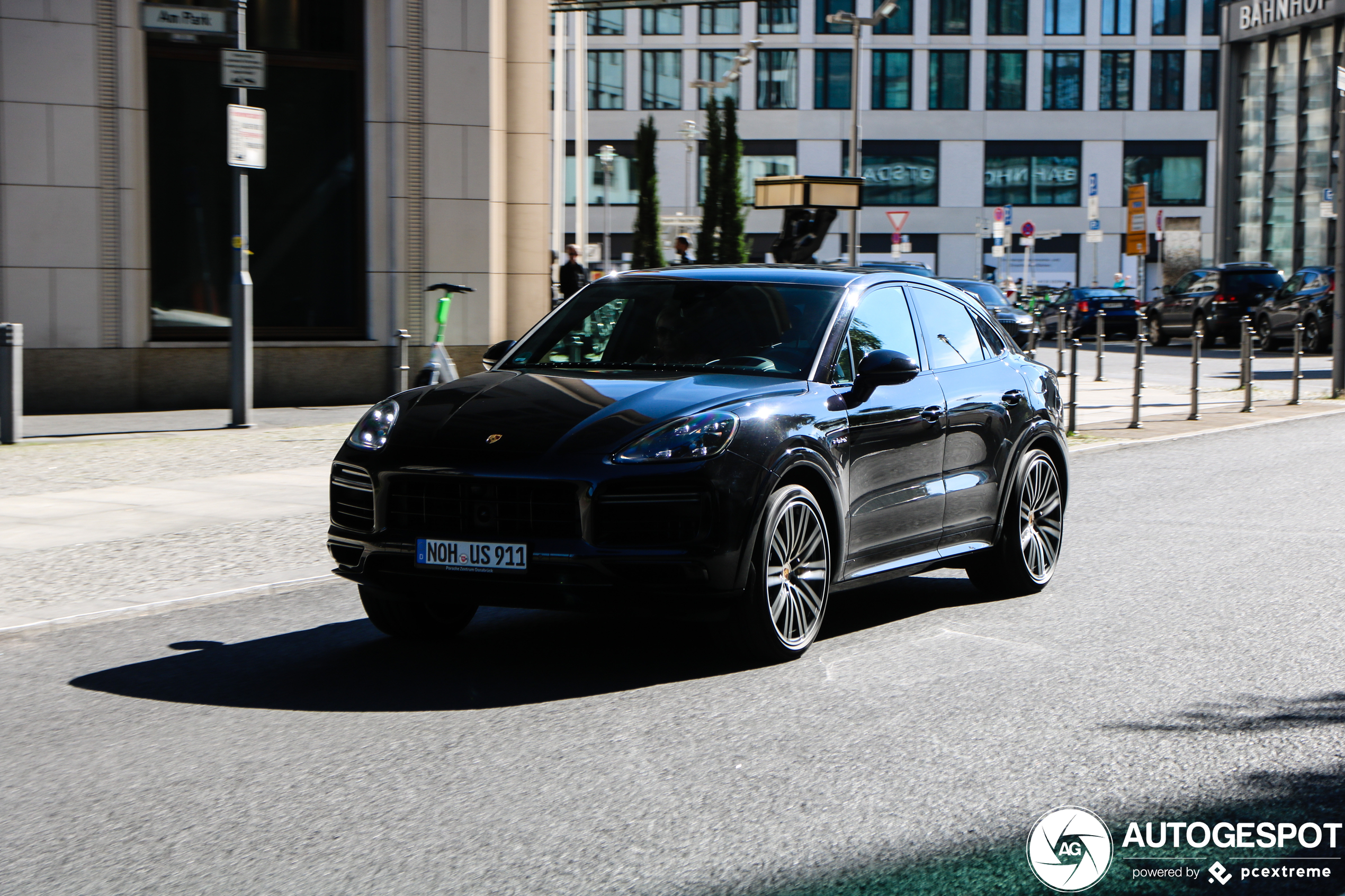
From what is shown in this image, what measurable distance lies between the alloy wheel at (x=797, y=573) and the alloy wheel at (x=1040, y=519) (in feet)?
6.22

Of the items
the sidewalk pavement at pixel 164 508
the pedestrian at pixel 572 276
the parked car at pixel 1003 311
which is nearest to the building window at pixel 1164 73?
the parked car at pixel 1003 311

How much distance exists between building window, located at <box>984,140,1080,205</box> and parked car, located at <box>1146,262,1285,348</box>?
3428 centimetres

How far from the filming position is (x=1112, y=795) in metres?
4.62

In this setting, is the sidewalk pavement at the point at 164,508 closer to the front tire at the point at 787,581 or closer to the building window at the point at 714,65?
the front tire at the point at 787,581

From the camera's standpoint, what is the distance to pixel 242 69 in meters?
15.4

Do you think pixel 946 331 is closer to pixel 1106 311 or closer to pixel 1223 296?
pixel 1223 296

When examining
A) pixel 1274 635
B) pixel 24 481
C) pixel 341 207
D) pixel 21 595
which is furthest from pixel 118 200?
pixel 1274 635

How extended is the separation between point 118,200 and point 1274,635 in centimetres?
1420

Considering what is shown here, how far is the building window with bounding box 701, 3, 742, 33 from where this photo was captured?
72.2m

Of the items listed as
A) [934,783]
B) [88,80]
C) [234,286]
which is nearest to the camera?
[934,783]

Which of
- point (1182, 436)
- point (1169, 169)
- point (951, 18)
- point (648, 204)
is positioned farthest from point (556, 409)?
point (1169, 169)

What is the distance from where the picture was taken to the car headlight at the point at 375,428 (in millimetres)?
6422

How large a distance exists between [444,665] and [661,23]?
7015 cm

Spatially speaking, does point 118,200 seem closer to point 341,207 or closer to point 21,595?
point 341,207
